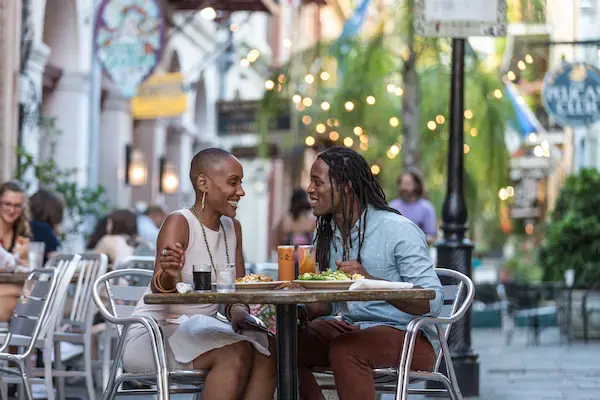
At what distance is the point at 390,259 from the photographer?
19.5 ft

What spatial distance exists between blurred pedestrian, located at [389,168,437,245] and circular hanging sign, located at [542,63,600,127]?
468 cm

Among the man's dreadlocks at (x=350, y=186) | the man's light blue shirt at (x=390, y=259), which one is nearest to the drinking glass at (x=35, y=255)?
the man's dreadlocks at (x=350, y=186)

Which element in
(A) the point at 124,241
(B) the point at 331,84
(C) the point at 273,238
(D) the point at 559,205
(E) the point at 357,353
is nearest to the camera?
(E) the point at 357,353

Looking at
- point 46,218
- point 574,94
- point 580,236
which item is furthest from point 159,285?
point 580,236

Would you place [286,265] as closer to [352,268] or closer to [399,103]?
[352,268]

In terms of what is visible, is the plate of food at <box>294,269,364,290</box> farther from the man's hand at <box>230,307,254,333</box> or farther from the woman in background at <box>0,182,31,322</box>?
the woman in background at <box>0,182,31,322</box>

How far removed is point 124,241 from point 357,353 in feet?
20.3

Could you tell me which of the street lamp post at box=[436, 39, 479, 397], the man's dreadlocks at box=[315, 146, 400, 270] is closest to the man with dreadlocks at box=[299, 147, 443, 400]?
the man's dreadlocks at box=[315, 146, 400, 270]

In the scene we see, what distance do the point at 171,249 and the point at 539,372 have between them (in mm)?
7853

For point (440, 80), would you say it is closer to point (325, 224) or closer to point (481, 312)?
point (481, 312)

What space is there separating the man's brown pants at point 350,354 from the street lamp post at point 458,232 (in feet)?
12.8

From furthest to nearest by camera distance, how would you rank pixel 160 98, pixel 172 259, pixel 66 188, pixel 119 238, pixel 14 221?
pixel 160 98 → pixel 66 188 → pixel 119 238 → pixel 14 221 → pixel 172 259

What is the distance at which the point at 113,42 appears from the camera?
16.0 m

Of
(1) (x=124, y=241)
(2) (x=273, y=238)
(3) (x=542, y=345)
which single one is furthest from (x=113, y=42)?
(2) (x=273, y=238)
